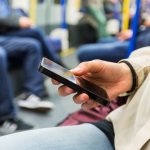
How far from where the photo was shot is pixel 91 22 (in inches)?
169

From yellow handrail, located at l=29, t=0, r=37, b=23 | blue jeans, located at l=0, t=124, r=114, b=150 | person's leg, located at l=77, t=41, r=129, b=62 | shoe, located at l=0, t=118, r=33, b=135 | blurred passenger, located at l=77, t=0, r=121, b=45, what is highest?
blue jeans, located at l=0, t=124, r=114, b=150

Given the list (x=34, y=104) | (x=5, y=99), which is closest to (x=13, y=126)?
(x=5, y=99)

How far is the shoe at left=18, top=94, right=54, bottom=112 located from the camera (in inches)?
83.7

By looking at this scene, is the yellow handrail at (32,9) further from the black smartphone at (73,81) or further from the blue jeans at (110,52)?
the black smartphone at (73,81)

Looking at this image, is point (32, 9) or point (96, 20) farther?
point (96, 20)

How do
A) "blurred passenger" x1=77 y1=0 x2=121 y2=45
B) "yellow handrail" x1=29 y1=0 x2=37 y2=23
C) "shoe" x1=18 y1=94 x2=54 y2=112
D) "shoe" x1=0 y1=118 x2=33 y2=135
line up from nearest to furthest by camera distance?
"shoe" x1=0 y1=118 x2=33 y2=135
"shoe" x1=18 y1=94 x2=54 y2=112
"yellow handrail" x1=29 y1=0 x2=37 y2=23
"blurred passenger" x1=77 y1=0 x2=121 y2=45

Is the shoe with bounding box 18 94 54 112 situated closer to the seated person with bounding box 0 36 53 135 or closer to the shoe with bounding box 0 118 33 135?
the seated person with bounding box 0 36 53 135

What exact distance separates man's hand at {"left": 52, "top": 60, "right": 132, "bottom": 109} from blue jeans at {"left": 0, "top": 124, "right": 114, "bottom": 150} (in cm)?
7

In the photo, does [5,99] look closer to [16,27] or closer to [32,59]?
[32,59]

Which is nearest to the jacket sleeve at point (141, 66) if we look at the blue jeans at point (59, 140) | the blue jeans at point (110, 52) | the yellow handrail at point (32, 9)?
the blue jeans at point (59, 140)

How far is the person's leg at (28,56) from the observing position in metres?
2.28

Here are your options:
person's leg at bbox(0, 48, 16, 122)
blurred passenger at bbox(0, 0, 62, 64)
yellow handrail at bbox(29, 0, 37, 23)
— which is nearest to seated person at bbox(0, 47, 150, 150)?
person's leg at bbox(0, 48, 16, 122)

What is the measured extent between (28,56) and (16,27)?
1.04ft

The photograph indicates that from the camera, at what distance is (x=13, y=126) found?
1.84 m
